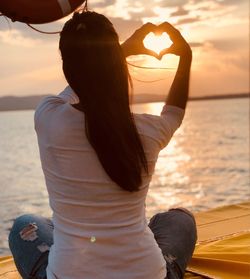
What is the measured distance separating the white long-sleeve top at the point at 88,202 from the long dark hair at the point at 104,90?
1.3 inches

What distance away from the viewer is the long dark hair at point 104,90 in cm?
125

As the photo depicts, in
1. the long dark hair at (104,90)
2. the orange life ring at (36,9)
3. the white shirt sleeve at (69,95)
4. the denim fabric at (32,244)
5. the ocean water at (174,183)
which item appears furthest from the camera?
the ocean water at (174,183)

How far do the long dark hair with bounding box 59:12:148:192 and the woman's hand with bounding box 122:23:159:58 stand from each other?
0.66ft

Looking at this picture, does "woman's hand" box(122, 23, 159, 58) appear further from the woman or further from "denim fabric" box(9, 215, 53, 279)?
"denim fabric" box(9, 215, 53, 279)

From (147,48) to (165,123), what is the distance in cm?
24

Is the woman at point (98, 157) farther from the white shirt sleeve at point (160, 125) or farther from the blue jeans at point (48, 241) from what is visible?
the blue jeans at point (48, 241)

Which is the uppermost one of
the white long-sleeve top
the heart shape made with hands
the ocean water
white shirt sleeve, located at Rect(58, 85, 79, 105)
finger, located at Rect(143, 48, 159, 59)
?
the heart shape made with hands

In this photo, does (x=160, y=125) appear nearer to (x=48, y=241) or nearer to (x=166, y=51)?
(x=166, y=51)

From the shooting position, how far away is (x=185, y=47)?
4.81ft

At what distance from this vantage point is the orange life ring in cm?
175

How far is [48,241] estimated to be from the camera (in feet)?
5.32

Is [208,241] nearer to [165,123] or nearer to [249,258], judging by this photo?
[249,258]

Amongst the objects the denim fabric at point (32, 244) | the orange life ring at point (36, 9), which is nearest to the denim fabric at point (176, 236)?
the denim fabric at point (32, 244)

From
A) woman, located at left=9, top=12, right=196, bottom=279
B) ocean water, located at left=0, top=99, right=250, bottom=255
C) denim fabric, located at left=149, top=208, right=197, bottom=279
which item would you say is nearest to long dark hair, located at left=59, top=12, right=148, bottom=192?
woman, located at left=9, top=12, right=196, bottom=279
